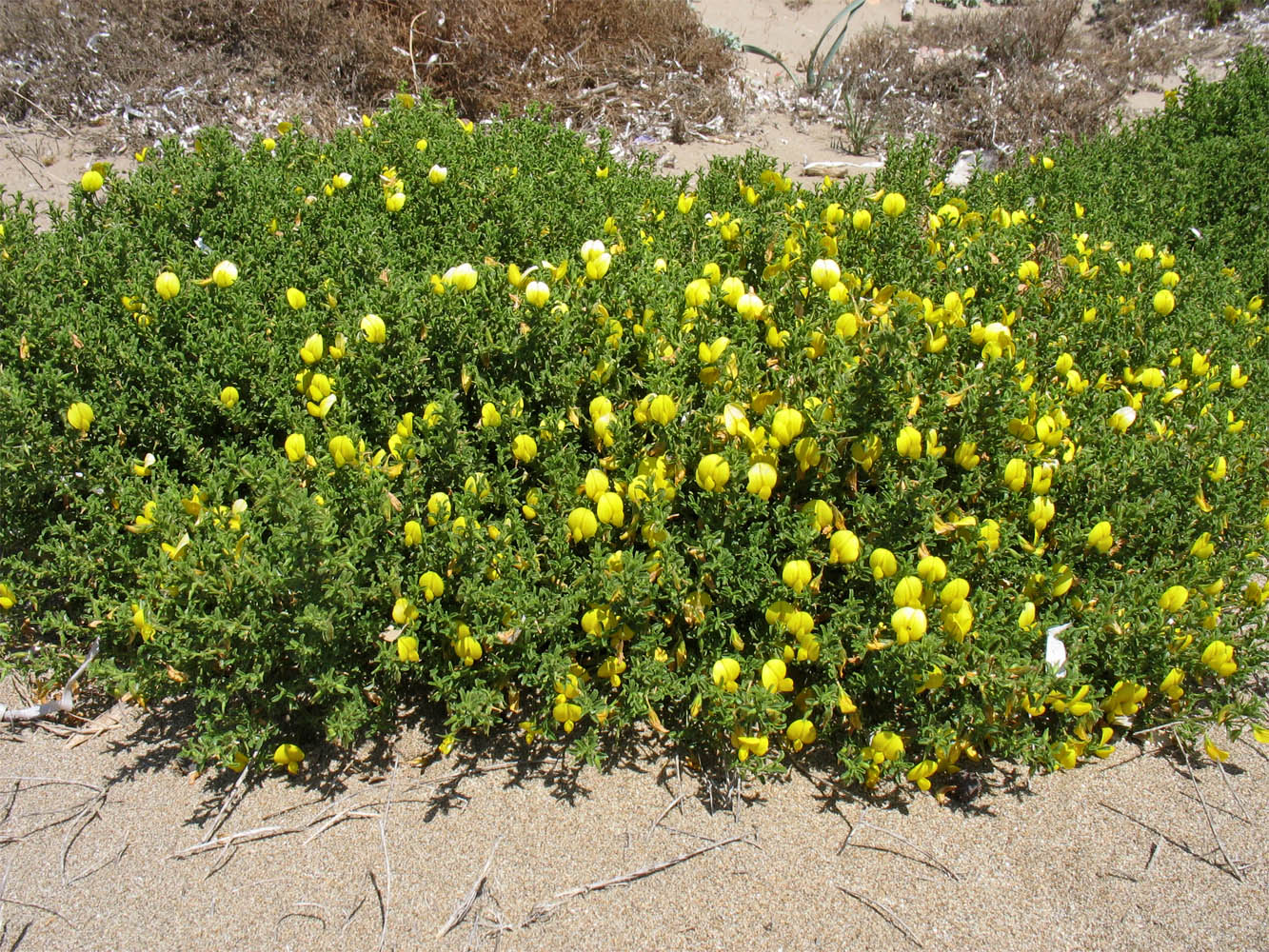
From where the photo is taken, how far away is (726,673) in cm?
216

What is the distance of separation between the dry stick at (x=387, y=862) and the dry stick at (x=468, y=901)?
0.11m

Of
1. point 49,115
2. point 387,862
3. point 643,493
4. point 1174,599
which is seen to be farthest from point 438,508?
point 49,115

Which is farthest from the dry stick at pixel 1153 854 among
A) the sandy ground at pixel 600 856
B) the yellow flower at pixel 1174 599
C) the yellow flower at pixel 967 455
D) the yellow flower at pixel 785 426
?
the yellow flower at pixel 785 426

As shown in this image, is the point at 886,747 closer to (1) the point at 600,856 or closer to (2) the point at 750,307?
(1) the point at 600,856

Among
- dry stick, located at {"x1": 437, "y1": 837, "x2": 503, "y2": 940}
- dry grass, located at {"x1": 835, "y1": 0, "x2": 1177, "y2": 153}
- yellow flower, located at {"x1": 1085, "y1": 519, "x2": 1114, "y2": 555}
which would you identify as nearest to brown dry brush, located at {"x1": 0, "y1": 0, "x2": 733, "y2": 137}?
dry grass, located at {"x1": 835, "y1": 0, "x2": 1177, "y2": 153}

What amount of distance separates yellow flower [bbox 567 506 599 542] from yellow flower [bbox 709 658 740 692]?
1.35ft

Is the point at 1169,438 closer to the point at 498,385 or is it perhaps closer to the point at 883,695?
the point at 883,695

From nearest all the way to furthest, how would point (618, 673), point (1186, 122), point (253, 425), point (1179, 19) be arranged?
point (618, 673) → point (253, 425) → point (1186, 122) → point (1179, 19)

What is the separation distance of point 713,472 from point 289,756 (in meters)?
1.20

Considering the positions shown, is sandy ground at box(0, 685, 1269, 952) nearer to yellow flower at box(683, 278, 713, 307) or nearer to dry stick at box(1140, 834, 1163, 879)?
dry stick at box(1140, 834, 1163, 879)

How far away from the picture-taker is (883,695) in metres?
2.38

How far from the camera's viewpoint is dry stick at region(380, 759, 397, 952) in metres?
2.00

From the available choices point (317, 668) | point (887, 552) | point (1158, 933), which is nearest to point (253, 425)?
point (317, 668)

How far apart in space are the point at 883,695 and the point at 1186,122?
13.0 ft
